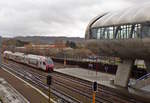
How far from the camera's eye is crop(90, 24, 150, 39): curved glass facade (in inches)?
1179

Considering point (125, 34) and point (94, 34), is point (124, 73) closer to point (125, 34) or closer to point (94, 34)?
point (125, 34)

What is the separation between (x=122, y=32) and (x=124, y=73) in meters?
5.42

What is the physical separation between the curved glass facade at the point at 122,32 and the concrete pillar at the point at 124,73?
12.1 feet

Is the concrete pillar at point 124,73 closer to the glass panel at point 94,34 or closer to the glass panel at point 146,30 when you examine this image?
the glass panel at point 94,34

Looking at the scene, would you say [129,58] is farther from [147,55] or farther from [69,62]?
[69,62]

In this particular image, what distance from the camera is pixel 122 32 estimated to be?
3319 cm

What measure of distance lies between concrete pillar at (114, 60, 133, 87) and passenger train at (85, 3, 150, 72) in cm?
106

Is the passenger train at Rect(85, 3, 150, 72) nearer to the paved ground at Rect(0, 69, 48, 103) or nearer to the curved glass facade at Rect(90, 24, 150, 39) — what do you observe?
the curved glass facade at Rect(90, 24, 150, 39)

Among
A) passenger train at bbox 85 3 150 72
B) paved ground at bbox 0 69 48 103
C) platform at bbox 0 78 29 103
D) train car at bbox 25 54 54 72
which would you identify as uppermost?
passenger train at bbox 85 3 150 72

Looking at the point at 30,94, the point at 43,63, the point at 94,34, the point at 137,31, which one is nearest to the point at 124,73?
the point at 137,31

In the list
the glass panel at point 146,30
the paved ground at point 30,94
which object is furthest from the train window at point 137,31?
the paved ground at point 30,94

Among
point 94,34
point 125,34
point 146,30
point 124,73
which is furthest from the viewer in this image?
point 94,34

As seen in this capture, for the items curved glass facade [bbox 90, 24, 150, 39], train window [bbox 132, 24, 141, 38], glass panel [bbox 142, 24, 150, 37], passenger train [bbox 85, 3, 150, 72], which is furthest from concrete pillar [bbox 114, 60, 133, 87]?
glass panel [bbox 142, 24, 150, 37]

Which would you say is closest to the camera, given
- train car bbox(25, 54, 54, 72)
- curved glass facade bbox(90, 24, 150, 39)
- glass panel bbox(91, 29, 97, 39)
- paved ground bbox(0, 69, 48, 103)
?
paved ground bbox(0, 69, 48, 103)
